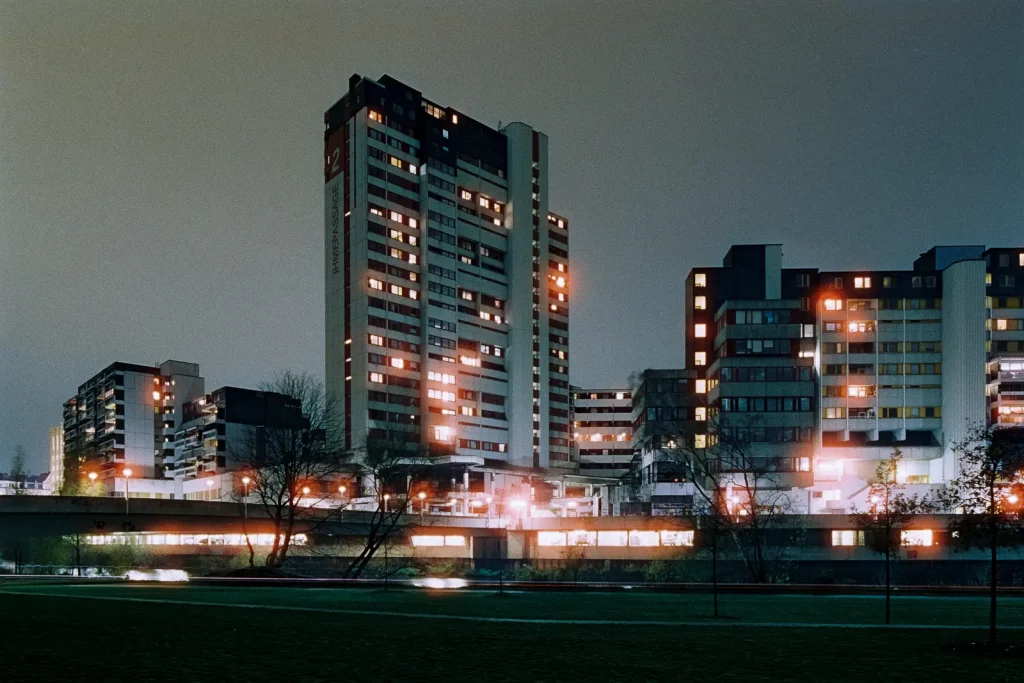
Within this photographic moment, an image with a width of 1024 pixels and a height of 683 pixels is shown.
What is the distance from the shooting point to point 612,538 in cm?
11388

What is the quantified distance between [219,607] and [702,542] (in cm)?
5917

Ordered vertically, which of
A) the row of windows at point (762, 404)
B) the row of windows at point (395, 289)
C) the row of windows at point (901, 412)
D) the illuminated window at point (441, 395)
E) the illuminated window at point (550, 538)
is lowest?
the illuminated window at point (550, 538)

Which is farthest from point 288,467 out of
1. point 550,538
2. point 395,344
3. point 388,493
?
point 395,344

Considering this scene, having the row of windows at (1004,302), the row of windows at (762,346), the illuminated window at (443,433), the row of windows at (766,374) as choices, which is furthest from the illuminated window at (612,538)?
the illuminated window at (443,433)

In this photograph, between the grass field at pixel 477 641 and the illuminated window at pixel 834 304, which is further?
the illuminated window at pixel 834 304

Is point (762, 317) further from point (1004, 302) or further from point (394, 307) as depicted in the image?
point (394, 307)

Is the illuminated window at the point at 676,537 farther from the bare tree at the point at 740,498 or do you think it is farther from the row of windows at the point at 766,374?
the row of windows at the point at 766,374

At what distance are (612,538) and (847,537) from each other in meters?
25.5

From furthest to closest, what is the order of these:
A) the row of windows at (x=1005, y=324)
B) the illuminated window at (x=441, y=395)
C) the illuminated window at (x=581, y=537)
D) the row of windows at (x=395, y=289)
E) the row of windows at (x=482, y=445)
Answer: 1. the row of windows at (x=482, y=445)
2. the illuminated window at (x=441, y=395)
3. the row of windows at (x=395, y=289)
4. the row of windows at (x=1005, y=324)
5. the illuminated window at (x=581, y=537)

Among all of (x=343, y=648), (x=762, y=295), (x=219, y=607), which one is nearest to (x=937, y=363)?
(x=762, y=295)

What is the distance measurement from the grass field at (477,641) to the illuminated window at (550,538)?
70074mm

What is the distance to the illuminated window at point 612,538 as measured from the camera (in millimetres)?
112938

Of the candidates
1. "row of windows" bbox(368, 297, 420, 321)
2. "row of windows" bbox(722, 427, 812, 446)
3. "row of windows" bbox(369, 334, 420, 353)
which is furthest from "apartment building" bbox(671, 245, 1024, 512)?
"row of windows" bbox(368, 297, 420, 321)

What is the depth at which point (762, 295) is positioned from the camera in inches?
5940
